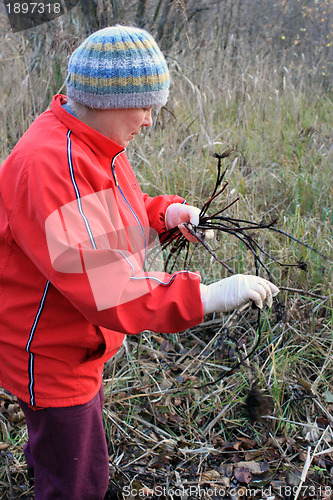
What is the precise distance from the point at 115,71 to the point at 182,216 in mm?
730

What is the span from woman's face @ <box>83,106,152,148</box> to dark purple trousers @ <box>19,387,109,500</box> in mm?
868

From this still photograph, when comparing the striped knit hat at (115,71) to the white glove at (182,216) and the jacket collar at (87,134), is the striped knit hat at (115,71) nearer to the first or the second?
the jacket collar at (87,134)

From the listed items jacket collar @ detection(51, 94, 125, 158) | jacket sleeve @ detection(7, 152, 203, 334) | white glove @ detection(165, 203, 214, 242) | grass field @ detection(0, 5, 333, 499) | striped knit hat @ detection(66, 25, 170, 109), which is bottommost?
grass field @ detection(0, 5, 333, 499)

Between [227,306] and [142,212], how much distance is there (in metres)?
0.54

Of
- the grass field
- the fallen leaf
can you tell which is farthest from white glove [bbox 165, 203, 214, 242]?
the fallen leaf

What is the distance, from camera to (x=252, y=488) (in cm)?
190

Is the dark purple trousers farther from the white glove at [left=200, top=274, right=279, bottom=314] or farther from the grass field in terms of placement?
the white glove at [left=200, top=274, right=279, bottom=314]

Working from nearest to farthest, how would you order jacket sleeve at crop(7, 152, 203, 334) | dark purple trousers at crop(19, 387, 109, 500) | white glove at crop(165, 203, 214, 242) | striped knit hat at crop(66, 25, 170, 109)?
jacket sleeve at crop(7, 152, 203, 334) < striped knit hat at crop(66, 25, 170, 109) < dark purple trousers at crop(19, 387, 109, 500) < white glove at crop(165, 203, 214, 242)

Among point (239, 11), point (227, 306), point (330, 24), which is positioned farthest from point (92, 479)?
point (330, 24)

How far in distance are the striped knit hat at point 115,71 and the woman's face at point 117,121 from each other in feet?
0.12

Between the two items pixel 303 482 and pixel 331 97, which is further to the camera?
pixel 331 97

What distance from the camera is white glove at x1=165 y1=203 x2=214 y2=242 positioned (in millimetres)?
1830

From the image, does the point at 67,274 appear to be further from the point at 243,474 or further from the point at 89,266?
the point at 243,474

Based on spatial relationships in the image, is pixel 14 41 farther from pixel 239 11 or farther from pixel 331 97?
pixel 331 97
